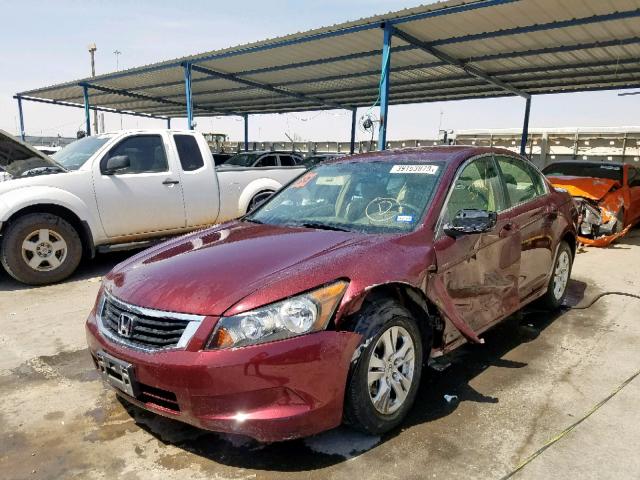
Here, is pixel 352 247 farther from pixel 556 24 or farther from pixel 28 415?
pixel 556 24

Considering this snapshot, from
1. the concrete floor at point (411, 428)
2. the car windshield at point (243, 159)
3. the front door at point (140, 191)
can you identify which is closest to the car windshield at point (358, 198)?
the concrete floor at point (411, 428)

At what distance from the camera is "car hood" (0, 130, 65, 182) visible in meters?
5.75

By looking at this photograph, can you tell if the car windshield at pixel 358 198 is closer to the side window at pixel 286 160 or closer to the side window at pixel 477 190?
the side window at pixel 477 190

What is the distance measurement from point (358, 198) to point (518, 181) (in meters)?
1.60

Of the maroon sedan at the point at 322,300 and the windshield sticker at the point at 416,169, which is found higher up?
the windshield sticker at the point at 416,169

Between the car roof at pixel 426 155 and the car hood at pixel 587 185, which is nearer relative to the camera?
the car roof at pixel 426 155

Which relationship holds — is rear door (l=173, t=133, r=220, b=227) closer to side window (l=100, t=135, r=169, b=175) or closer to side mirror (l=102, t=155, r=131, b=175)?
side window (l=100, t=135, r=169, b=175)

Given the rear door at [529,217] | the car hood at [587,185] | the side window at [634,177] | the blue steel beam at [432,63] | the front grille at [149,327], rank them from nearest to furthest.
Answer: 1. the front grille at [149,327]
2. the rear door at [529,217]
3. the car hood at [587,185]
4. the side window at [634,177]
5. the blue steel beam at [432,63]

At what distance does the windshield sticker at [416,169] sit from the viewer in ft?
11.1

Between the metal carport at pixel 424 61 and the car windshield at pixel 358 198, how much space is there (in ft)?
18.4

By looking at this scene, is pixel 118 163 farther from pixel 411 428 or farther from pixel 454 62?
pixel 454 62

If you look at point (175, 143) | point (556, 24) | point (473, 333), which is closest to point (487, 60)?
point (556, 24)

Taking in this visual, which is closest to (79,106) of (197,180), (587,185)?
(197,180)

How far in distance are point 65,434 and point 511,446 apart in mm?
2443
